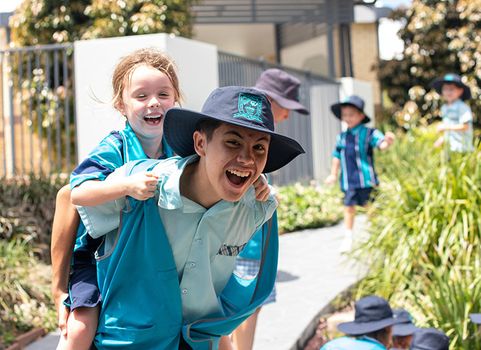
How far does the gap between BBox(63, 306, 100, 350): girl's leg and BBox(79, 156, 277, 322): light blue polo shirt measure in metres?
0.20

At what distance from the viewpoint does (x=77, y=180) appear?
92.4 inches

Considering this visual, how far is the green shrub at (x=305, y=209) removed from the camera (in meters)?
10.8

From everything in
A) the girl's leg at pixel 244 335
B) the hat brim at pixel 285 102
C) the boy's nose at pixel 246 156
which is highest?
the hat brim at pixel 285 102

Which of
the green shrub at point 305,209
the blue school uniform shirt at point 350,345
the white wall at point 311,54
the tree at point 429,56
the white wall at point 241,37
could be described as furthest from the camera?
the white wall at point 311,54

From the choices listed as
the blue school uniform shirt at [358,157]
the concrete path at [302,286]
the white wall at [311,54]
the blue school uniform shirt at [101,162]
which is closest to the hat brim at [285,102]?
the concrete path at [302,286]

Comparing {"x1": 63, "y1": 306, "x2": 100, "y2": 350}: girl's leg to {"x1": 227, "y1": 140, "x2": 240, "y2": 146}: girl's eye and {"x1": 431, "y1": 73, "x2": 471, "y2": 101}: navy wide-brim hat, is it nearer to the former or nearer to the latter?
{"x1": 227, "y1": 140, "x2": 240, "y2": 146}: girl's eye

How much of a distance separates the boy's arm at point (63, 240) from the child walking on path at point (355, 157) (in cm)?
587

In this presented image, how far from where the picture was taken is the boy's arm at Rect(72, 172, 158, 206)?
2188mm

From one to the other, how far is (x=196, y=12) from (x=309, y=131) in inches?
144

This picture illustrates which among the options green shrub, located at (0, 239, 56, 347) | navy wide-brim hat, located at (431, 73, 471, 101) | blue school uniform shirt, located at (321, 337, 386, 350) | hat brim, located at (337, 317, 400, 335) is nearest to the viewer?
blue school uniform shirt, located at (321, 337, 386, 350)

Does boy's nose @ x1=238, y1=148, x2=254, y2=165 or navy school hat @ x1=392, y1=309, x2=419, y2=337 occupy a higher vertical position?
boy's nose @ x1=238, y1=148, x2=254, y2=165

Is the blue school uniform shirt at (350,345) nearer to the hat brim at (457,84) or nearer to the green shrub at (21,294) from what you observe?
the green shrub at (21,294)

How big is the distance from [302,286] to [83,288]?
4.64 meters

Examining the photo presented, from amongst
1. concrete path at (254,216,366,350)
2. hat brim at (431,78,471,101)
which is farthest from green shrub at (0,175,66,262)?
hat brim at (431,78,471,101)
